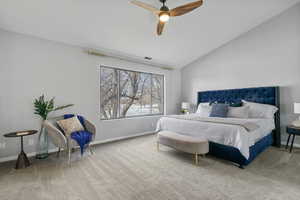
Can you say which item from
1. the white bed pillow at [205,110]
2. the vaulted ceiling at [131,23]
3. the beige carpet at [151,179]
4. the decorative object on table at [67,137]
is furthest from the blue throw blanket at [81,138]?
the white bed pillow at [205,110]

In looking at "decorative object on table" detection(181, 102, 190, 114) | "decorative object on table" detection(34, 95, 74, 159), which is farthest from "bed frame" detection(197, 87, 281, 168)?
"decorative object on table" detection(34, 95, 74, 159)

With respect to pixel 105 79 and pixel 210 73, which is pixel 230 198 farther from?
pixel 210 73

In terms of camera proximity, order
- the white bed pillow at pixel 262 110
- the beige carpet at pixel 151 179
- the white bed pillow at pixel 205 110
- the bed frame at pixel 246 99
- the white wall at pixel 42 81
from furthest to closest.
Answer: the white bed pillow at pixel 205 110
the white bed pillow at pixel 262 110
the white wall at pixel 42 81
the bed frame at pixel 246 99
the beige carpet at pixel 151 179

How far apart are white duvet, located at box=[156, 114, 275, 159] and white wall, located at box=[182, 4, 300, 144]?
3.51 ft

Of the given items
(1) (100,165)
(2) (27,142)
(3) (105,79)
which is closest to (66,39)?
(3) (105,79)

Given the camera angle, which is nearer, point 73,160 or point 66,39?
point 73,160

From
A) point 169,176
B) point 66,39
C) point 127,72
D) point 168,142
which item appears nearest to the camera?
point 169,176

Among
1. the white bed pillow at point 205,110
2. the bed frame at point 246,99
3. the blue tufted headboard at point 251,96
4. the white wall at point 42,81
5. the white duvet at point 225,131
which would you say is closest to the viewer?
the white duvet at point 225,131

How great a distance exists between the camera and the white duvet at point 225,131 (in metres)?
2.33

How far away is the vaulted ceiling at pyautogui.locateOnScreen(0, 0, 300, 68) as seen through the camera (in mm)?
2541

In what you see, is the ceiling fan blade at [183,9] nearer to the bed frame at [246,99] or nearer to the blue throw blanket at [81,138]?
the bed frame at [246,99]

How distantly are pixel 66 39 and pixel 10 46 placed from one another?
1.01 metres

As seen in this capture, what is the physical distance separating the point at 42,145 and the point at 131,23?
10.8 ft

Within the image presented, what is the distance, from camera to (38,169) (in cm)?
243
